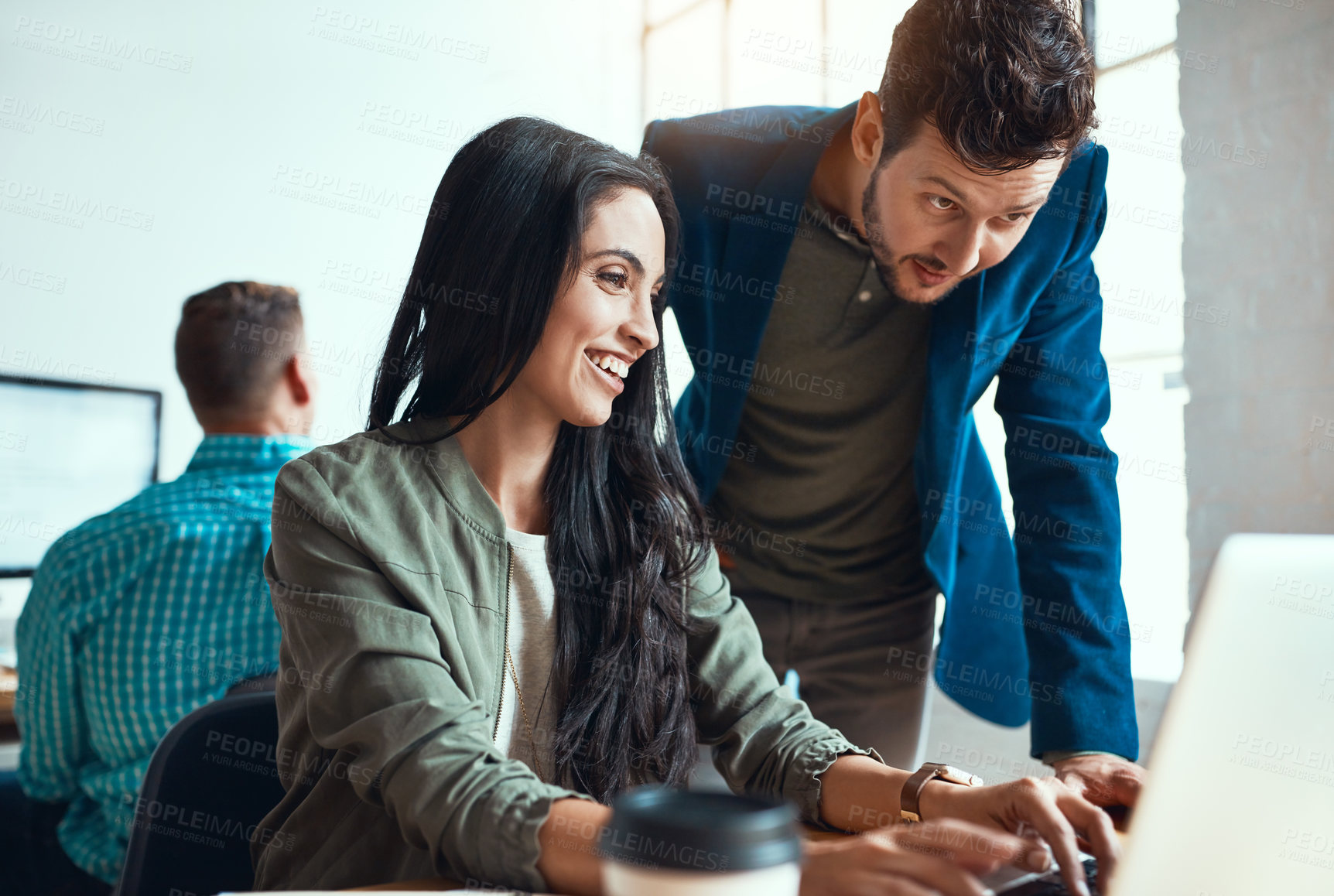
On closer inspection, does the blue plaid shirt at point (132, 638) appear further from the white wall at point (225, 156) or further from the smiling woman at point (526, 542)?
the white wall at point (225, 156)

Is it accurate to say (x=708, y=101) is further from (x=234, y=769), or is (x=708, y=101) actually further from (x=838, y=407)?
(x=234, y=769)

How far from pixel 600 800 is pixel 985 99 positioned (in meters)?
0.92

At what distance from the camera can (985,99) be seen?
1248 millimetres

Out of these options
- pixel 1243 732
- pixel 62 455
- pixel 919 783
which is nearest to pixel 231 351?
pixel 62 455

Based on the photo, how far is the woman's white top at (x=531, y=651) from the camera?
109cm

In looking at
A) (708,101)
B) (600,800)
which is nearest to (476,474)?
(600,800)

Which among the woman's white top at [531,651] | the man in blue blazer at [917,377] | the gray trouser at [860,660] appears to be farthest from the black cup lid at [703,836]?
the gray trouser at [860,660]

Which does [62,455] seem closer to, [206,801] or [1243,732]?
[206,801]

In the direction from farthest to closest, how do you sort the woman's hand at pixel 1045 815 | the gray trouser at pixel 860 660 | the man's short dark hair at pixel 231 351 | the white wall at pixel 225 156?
1. the white wall at pixel 225 156
2. the man's short dark hair at pixel 231 351
3. the gray trouser at pixel 860 660
4. the woman's hand at pixel 1045 815

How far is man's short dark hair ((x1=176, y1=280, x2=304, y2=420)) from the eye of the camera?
1974 millimetres

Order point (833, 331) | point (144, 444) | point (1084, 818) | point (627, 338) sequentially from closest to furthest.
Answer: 1. point (1084, 818)
2. point (627, 338)
3. point (833, 331)
4. point (144, 444)

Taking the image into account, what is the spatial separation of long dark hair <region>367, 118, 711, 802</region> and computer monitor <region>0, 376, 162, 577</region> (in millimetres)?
1899

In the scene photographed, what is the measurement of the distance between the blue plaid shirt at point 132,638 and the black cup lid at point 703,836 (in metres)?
1.40

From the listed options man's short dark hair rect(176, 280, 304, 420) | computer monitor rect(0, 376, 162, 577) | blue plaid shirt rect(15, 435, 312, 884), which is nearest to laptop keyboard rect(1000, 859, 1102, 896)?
blue plaid shirt rect(15, 435, 312, 884)
